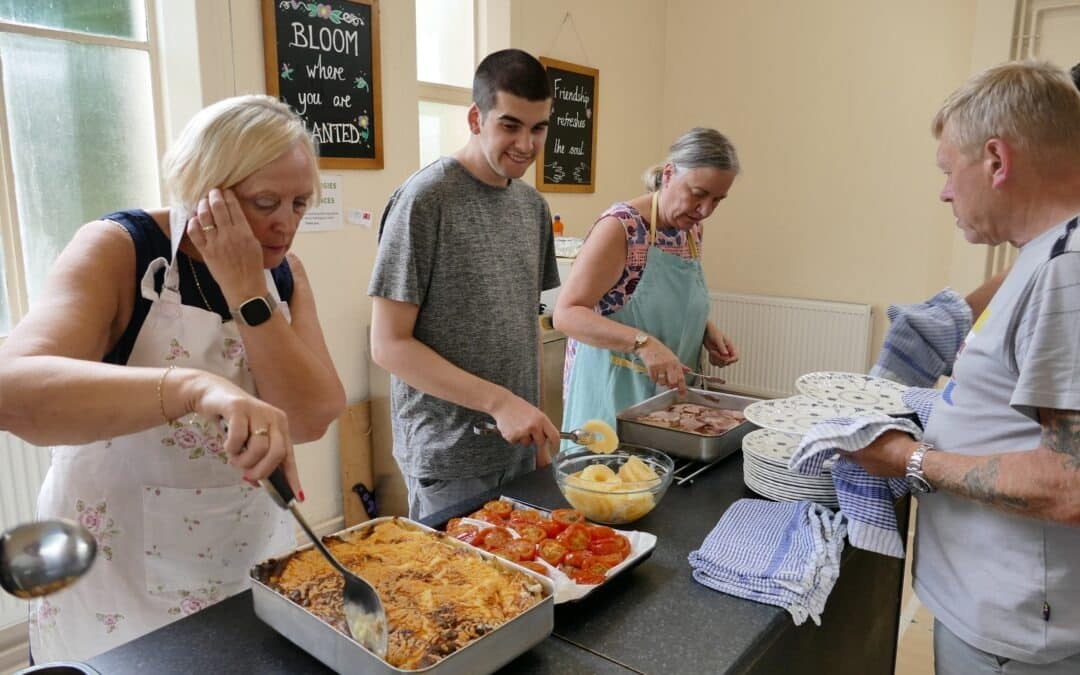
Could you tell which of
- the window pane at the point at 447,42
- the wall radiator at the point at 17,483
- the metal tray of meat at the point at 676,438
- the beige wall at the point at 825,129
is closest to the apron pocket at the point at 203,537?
the metal tray of meat at the point at 676,438

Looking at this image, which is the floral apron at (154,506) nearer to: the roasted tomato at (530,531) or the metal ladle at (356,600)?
the metal ladle at (356,600)

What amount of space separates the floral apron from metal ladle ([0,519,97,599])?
2.30 ft

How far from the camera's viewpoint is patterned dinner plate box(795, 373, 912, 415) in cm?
165

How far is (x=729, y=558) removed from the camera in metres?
1.25

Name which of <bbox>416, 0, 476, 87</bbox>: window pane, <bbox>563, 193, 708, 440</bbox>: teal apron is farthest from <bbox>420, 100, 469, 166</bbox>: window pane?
<bbox>563, 193, 708, 440</bbox>: teal apron

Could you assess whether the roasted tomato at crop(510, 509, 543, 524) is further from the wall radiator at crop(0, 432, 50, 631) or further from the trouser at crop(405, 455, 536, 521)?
the wall radiator at crop(0, 432, 50, 631)

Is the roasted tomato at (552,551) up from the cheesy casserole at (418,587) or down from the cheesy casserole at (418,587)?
down

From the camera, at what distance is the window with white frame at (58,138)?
2332 mm

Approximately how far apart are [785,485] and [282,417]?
1.03 metres

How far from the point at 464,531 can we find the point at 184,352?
55cm

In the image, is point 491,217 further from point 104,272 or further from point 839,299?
point 839,299

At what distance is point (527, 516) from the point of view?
52.9 inches

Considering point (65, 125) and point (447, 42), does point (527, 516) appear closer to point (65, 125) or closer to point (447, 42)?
point (65, 125)

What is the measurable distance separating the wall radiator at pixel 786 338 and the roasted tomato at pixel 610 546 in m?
3.27
